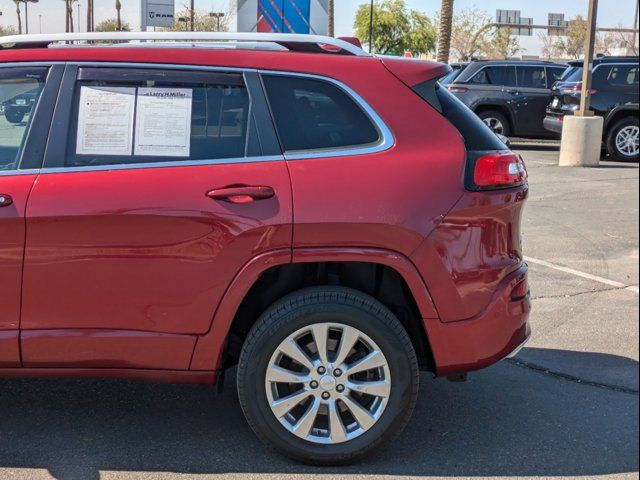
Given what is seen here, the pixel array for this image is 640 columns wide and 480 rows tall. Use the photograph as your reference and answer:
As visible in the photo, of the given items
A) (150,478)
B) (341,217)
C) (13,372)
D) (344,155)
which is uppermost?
(344,155)

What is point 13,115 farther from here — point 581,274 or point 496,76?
point 496,76

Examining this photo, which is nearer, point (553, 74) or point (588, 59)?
point (588, 59)

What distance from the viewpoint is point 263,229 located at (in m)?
3.37

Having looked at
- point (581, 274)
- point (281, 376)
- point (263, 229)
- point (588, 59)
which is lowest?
point (581, 274)

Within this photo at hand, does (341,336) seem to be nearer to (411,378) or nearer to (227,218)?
(411,378)

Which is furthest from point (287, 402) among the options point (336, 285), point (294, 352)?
point (336, 285)

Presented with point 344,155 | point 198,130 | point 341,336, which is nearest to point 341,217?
point 344,155

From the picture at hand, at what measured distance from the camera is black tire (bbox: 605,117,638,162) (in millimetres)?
15078

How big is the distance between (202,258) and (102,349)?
616mm

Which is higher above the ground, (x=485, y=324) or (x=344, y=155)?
(x=344, y=155)

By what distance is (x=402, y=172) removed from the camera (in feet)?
11.3

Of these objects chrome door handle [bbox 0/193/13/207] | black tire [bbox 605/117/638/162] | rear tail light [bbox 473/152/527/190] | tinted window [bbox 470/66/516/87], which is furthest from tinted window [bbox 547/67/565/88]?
chrome door handle [bbox 0/193/13/207]

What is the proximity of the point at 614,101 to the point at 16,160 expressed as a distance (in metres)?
13.6

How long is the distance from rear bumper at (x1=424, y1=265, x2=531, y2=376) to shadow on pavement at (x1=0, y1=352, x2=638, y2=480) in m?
0.49
